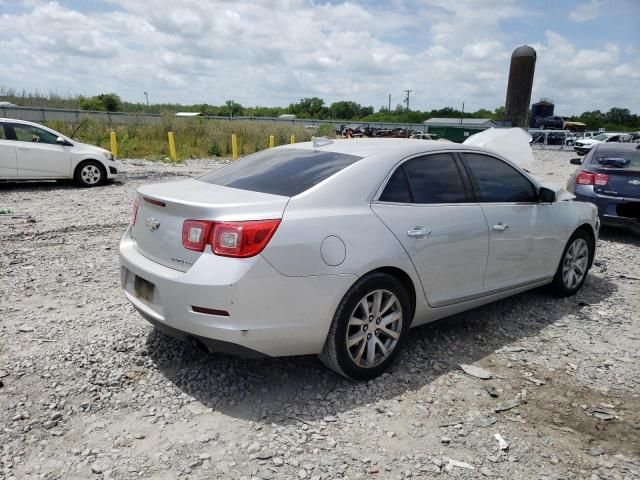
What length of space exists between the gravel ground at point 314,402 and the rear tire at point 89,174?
7.63 meters

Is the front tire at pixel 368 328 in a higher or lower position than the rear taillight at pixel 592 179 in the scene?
lower

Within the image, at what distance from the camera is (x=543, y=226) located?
484 cm

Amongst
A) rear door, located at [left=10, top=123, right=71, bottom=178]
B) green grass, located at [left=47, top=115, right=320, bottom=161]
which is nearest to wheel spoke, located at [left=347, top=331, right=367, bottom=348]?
rear door, located at [left=10, top=123, right=71, bottom=178]

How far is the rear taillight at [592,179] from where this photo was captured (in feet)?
26.6

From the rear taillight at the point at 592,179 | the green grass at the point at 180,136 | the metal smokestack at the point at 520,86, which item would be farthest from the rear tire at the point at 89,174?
the metal smokestack at the point at 520,86

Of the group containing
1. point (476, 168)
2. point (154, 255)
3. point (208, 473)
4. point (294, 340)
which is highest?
point (476, 168)

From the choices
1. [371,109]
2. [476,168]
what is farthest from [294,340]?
[371,109]

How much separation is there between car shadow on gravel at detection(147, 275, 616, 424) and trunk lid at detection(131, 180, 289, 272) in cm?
86

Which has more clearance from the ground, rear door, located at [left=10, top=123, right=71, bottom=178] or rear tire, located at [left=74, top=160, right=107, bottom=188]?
rear door, located at [left=10, top=123, right=71, bottom=178]

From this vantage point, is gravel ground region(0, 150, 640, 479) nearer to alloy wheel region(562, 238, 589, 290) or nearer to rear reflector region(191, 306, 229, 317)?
alloy wheel region(562, 238, 589, 290)

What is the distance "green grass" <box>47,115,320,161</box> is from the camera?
2270cm

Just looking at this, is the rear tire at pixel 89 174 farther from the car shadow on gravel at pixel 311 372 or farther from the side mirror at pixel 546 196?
the side mirror at pixel 546 196

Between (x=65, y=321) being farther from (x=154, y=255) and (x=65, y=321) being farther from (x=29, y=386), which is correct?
(x=154, y=255)

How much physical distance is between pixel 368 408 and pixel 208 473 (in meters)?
1.08
